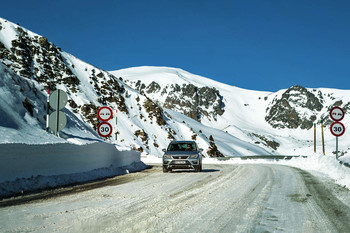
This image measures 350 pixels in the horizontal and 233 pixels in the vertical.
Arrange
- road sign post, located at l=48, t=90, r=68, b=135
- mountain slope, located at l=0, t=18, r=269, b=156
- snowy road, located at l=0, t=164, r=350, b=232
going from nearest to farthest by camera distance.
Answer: snowy road, located at l=0, t=164, r=350, b=232 → road sign post, located at l=48, t=90, r=68, b=135 → mountain slope, located at l=0, t=18, r=269, b=156

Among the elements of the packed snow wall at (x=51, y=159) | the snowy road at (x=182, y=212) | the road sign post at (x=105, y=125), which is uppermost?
the road sign post at (x=105, y=125)

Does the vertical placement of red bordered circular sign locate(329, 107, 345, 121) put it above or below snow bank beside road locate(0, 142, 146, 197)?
above

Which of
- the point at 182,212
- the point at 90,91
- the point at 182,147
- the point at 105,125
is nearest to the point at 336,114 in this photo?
the point at 182,147

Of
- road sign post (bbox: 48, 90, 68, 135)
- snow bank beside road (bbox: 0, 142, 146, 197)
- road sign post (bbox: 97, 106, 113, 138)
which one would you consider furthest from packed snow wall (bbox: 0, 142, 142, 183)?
road sign post (bbox: 48, 90, 68, 135)

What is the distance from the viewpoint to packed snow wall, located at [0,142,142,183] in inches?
348

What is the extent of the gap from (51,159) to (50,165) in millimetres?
194

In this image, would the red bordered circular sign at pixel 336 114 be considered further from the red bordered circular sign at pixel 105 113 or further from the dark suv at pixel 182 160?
the red bordered circular sign at pixel 105 113

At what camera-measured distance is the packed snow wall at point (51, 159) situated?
8852mm

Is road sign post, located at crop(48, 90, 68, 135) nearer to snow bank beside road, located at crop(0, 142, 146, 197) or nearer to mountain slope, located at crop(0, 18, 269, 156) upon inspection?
snow bank beside road, located at crop(0, 142, 146, 197)

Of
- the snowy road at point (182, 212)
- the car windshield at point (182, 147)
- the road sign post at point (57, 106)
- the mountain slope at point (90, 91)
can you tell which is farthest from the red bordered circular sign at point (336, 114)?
the mountain slope at point (90, 91)

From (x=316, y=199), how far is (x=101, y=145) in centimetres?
973

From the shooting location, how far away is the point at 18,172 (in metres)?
9.13

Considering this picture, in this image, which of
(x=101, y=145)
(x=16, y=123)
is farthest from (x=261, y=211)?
(x=16, y=123)

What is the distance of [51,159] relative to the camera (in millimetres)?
10805
